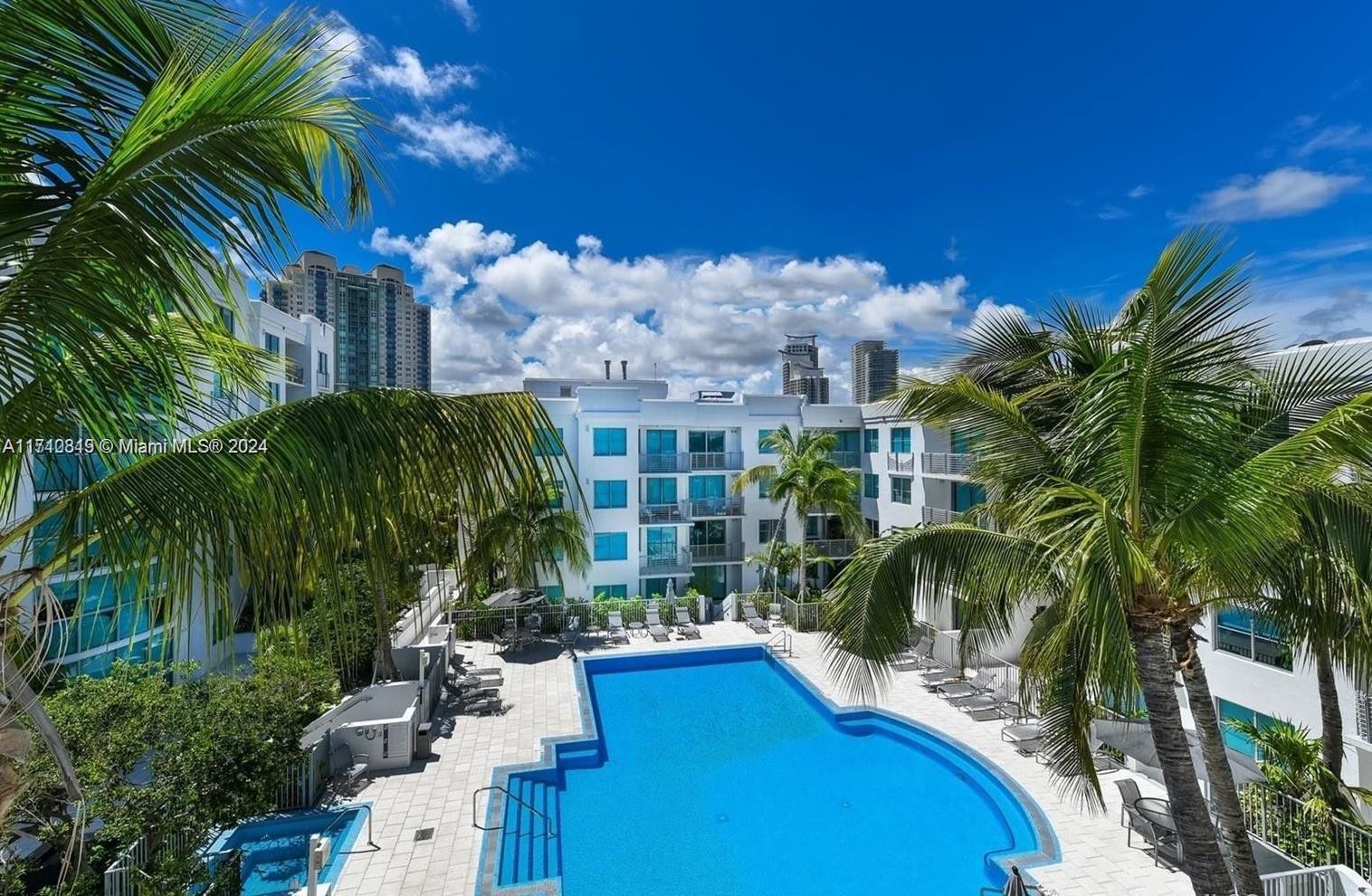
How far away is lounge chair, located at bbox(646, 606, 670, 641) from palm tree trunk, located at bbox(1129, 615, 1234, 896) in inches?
634

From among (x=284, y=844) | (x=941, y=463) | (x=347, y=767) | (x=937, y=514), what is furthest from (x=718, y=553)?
(x=284, y=844)

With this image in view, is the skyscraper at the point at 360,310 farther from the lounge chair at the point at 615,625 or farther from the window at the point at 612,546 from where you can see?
the lounge chair at the point at 615,625

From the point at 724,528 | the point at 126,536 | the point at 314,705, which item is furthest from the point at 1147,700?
the point at 724,528

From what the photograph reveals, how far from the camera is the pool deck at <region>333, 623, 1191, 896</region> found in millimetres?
8570

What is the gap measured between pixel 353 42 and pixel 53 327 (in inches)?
58.4

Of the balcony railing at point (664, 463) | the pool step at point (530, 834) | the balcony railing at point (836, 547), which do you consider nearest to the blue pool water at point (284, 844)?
the pool step at point (530, 834)

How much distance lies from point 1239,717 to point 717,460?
697 inches

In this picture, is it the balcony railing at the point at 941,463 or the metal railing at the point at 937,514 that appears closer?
the balcony railing at the point at 941,463

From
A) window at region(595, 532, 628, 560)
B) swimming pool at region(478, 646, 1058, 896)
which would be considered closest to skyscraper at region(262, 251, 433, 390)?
window at region(595, 532, 628, 560)

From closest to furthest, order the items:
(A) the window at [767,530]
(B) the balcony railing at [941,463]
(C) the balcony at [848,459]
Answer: (B) the balcony railing at [941,463] → (A) the window at [767,530] → (C) the balcony at [848,459]

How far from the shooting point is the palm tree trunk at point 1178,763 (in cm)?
541

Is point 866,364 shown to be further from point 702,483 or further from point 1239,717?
point 1239,717

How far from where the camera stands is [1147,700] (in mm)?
5473

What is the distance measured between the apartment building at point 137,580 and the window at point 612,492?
35.3ft
